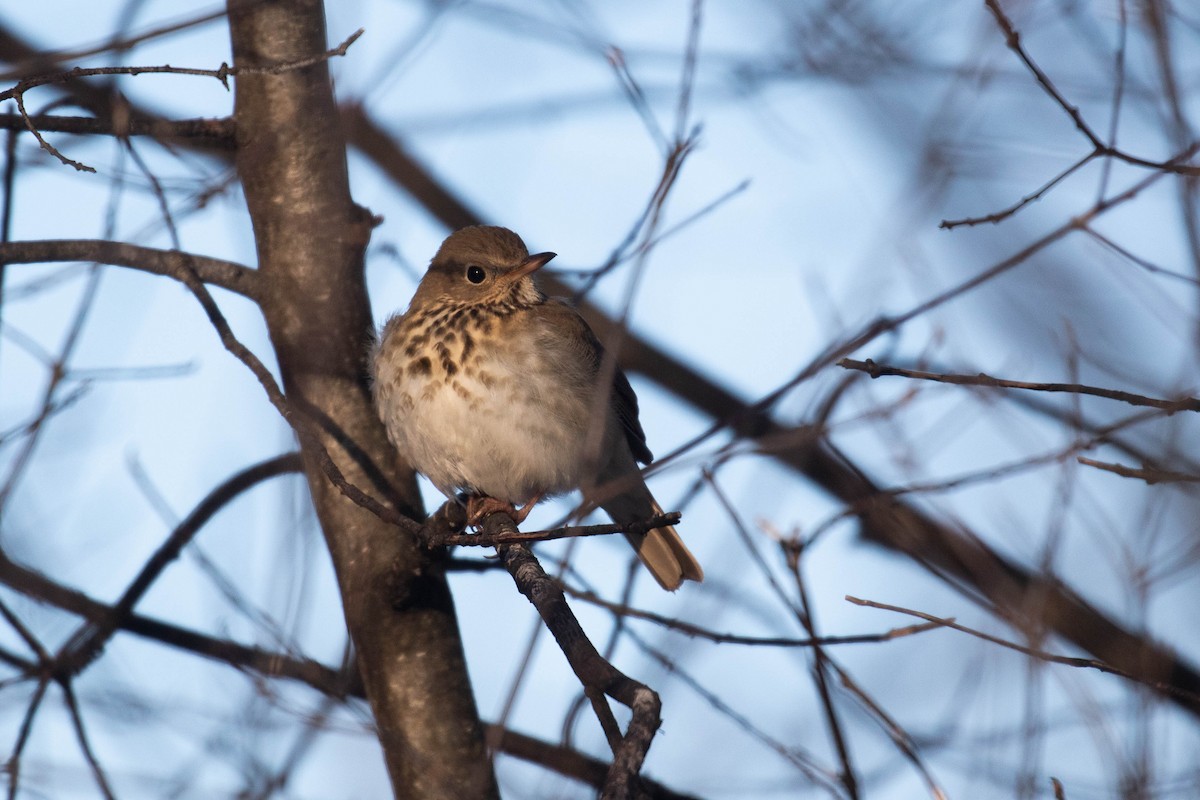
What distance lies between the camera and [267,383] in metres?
4.11

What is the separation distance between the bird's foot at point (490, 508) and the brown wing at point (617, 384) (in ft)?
2.50

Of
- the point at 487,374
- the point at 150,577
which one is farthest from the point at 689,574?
the point at 150,577

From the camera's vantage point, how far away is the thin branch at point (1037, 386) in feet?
9.24

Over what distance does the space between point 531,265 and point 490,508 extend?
4.10ft

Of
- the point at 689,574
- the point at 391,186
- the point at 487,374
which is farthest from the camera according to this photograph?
the point at 391,186

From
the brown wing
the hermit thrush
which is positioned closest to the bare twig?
the hermit thrush

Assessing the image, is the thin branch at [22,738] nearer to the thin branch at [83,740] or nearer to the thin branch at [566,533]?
the thin branch at [83,740]

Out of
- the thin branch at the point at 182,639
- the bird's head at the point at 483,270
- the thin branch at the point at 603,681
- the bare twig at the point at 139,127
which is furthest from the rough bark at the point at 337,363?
the bird's head at the point at 483,270

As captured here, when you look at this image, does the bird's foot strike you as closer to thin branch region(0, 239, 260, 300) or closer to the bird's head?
the bird's head

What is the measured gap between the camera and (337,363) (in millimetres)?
4918

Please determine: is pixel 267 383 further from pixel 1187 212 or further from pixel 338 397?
pixel 1187 212

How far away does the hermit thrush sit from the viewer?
527 centimetres

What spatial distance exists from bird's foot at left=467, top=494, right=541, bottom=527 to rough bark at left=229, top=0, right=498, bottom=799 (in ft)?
1.50

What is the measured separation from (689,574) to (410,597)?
2123 mm
